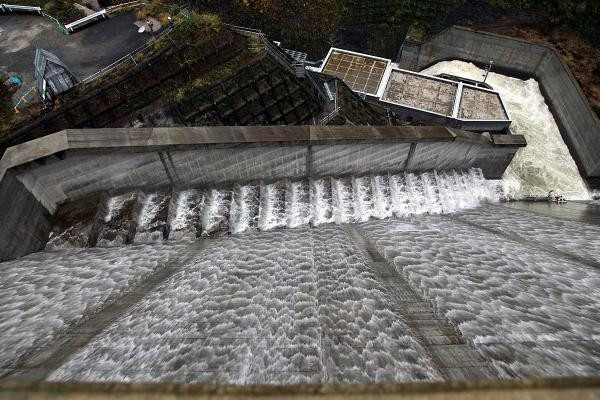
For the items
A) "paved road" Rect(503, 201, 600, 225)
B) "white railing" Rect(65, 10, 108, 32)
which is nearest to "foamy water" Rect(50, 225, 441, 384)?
"paved road" Rect(503, 201, 600, 225)

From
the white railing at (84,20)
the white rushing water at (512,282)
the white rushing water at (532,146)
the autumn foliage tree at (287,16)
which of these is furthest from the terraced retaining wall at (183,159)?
the autumn foliage tree at (287,16)

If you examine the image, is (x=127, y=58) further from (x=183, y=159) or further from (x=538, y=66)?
(x=538, y=66)

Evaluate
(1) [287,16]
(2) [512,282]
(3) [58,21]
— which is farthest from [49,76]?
(2) [512,282]

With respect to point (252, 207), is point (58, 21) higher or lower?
higher

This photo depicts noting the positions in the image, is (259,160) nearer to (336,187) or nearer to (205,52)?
(336,187)

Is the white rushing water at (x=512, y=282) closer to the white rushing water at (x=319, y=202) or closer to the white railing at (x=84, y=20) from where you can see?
the white rushing water at (x=319, y=202)

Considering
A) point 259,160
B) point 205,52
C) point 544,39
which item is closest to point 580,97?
point 544,39

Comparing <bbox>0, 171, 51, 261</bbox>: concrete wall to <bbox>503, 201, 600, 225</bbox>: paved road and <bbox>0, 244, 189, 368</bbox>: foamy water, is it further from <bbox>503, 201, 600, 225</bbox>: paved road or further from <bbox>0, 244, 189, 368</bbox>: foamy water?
<bbox>503, 201, 600, 225</bbox>: paved road
